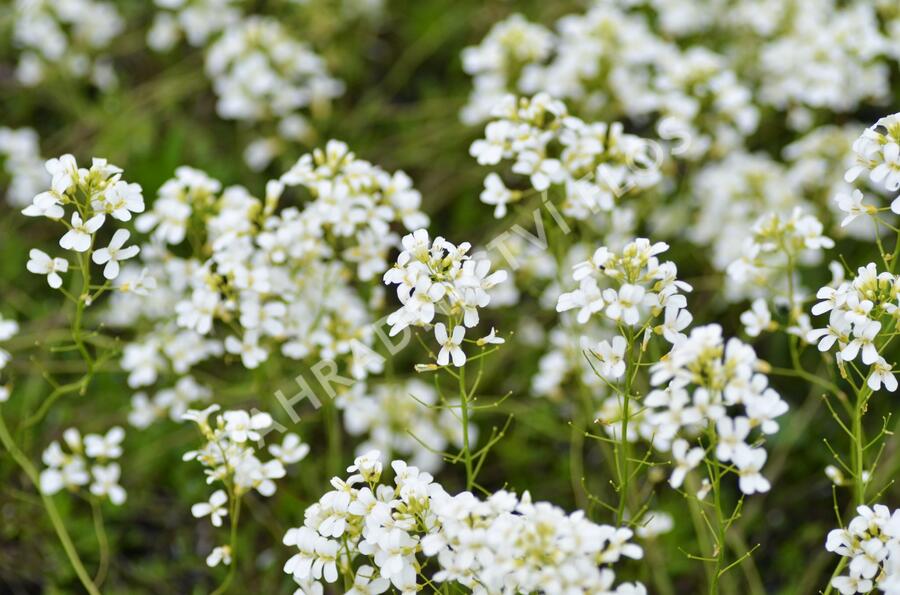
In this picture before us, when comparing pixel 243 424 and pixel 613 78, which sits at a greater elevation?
pixel 243 424

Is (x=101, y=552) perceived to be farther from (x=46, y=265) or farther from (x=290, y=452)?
(x=46, y=265)

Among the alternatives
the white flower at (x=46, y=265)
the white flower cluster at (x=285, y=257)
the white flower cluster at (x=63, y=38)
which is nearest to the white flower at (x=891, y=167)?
the white flower cluster at (x=285, y=257)

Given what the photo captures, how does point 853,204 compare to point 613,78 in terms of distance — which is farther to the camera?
point 613,78

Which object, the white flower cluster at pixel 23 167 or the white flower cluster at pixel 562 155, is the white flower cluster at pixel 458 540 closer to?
the white flower cluster at pixel 562 155

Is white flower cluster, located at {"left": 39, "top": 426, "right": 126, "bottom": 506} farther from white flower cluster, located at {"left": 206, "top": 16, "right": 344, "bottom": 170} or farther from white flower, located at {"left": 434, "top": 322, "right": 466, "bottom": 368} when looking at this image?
white flower cluster, located at {"left": 206, "top": 16, "right": 344, "bottom": 170}

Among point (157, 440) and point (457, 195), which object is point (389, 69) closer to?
point (457, 195)

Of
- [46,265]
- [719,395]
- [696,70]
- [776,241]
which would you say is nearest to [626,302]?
[719,395]

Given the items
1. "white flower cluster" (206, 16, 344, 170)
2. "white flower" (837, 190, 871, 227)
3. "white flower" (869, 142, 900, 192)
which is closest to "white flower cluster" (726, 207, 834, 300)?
"white flower" (837, 190, 871, 227)
